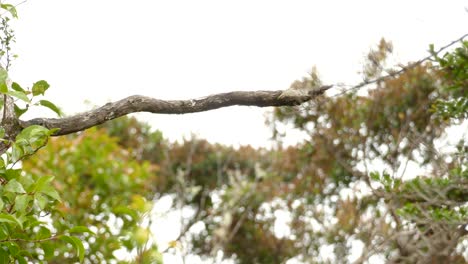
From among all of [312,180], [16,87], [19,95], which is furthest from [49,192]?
[312,180]

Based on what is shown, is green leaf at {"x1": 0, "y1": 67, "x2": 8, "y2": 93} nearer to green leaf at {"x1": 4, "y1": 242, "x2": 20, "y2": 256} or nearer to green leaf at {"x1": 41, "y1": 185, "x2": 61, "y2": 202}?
green leaf at {"x1": 41, "y1": 185, "x2": 61, "y2": 202}

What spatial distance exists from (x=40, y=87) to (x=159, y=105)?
1.24 ft

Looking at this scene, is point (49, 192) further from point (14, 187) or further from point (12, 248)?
point (12, 248)

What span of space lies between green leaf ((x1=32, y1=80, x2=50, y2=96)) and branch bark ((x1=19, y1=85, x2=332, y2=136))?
89 mm

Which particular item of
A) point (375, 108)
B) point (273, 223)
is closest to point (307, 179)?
point (375, 108)

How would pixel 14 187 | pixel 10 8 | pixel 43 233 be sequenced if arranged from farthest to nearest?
pixel 10 8 → pixel 43 233 → pixel 14 187

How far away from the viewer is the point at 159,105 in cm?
235

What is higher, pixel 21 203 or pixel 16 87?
pixel 16 87

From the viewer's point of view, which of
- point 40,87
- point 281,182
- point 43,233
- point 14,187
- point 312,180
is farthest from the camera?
point 281,182

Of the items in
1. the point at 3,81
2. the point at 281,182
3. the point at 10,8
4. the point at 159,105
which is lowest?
the point at 281,182

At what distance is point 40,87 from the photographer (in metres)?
2.27

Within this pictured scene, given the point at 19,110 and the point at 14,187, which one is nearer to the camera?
the point at 14,187

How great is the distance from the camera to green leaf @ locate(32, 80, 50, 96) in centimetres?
226

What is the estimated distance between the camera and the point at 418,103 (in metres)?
7.96
